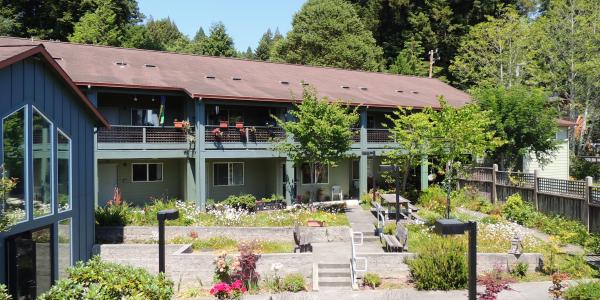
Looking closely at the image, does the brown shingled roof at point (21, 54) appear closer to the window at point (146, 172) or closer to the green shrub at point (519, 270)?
the window at point (146, 172)

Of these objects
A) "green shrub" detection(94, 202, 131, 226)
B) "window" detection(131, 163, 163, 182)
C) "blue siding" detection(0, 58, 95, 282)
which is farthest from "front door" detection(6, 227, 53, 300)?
"window" detection(131, 163, 163, 182)

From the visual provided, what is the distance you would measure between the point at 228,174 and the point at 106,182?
5822 mm

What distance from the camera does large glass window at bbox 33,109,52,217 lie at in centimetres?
1202

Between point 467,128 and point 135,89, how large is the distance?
14.1m

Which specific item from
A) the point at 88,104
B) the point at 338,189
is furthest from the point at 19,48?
the point at 338,189

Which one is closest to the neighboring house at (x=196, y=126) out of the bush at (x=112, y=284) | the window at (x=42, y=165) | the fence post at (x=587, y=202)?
the window at (x=42, y=165)

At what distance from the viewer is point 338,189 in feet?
89.6

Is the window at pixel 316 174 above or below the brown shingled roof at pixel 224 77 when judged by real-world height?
below

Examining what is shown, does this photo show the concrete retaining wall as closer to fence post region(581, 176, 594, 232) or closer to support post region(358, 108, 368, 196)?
support post region(358, 108, 368, 196)

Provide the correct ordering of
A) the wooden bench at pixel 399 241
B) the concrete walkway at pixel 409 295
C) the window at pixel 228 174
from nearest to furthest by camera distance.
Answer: the concrete walkway at pixel 409 295, the wooden bench at pixel 399 241, the window at pixel 228 174

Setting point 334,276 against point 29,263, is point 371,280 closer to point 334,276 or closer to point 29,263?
point 334,276

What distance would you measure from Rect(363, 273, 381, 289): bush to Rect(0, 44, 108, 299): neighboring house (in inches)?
315

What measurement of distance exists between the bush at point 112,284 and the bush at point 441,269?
7.17m

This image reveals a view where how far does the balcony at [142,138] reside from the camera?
21.5 metres
